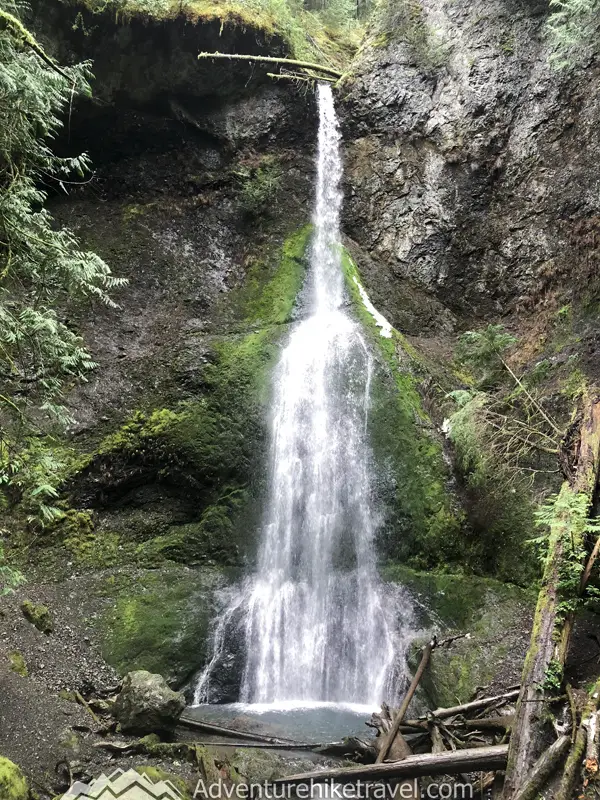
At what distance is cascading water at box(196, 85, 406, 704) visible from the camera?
8.48 meters

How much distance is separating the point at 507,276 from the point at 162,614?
10536 mm

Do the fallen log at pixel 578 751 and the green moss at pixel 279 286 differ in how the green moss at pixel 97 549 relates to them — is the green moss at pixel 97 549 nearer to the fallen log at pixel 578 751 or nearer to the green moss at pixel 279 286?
the green moss at pixel 279 286

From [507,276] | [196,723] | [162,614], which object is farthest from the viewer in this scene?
[507,276]

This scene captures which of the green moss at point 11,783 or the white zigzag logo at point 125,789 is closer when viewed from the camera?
the green moss at point 11,783

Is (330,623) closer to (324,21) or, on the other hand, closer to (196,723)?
(196,723)

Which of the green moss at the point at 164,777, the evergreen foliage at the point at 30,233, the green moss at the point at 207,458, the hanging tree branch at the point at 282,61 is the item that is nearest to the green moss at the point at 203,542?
the green moss at the point at 207,458

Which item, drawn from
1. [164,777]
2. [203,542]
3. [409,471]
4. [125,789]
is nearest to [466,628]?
[409,471]

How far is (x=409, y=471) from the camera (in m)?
10.2

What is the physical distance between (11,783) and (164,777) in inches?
50.5

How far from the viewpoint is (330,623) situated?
29.4 ft

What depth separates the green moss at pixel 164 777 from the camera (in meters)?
4.88

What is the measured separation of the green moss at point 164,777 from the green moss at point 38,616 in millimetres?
3665

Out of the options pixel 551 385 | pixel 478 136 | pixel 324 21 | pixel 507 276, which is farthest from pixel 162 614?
pixel 324 21

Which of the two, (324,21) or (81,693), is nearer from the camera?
(81,693)
